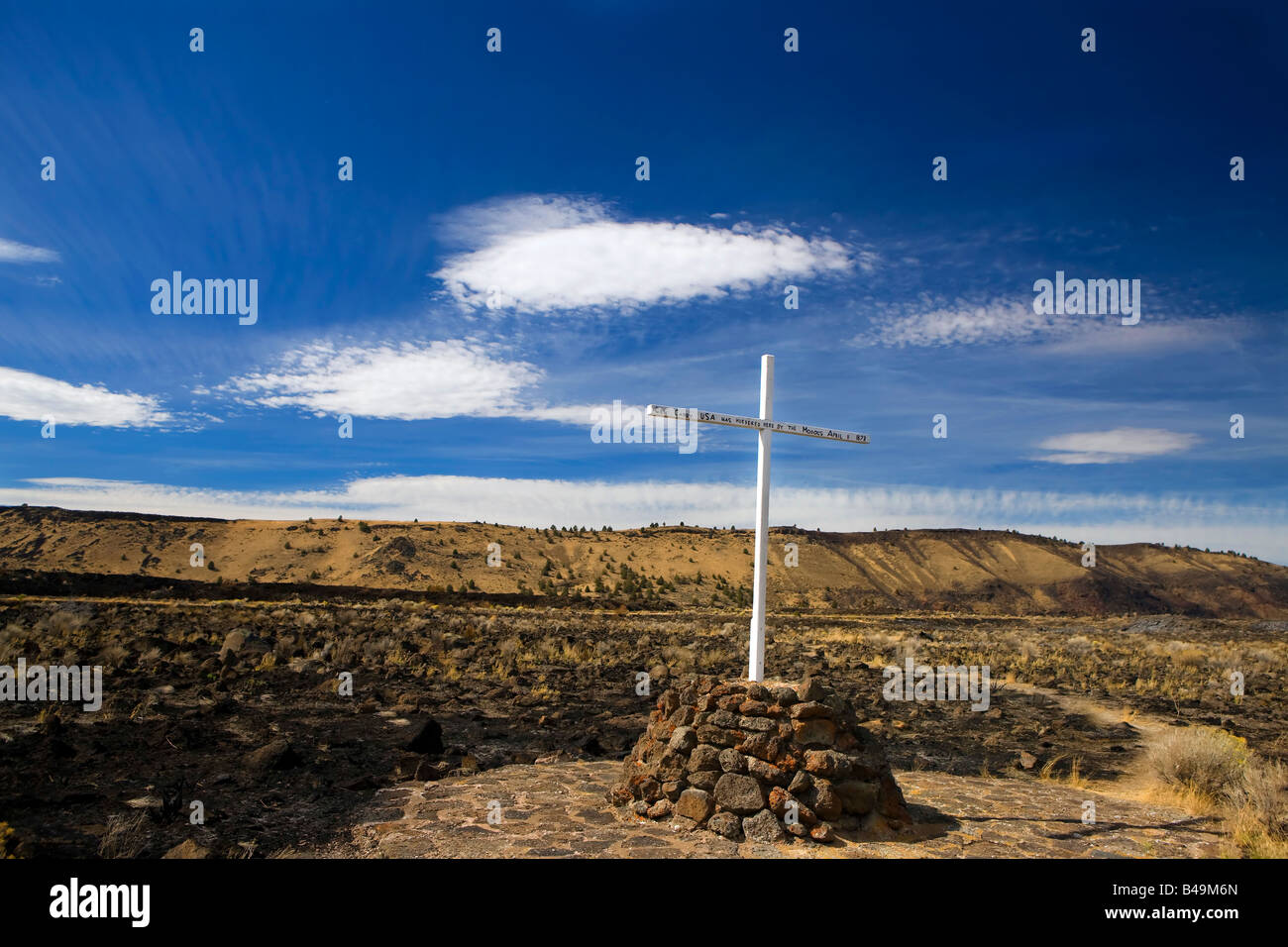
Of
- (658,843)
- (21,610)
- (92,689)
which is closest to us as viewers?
(658,843)

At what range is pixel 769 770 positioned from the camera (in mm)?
7570

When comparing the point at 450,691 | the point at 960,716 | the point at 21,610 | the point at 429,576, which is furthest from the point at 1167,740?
the point at 429,576

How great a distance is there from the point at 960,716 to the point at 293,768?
12772mm

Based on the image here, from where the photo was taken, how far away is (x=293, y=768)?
33.0 feet

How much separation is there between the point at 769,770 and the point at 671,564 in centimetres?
7192

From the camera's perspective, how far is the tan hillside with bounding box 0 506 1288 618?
224 ft

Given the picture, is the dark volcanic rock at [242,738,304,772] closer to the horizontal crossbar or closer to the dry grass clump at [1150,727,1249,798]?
the horizontal crossbar

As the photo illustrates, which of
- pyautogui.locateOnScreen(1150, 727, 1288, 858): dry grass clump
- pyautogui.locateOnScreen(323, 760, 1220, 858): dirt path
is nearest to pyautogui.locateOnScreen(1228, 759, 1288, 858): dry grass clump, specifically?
pyautogui.locateOnScreen(1150, 727, 1288, 858): dry grass clump

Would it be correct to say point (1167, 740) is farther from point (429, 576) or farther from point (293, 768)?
point (429, 576)

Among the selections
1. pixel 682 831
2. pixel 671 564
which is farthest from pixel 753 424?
pixel 671 564

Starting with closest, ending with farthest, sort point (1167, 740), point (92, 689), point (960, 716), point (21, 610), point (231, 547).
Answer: point (1167, 740)
point (92, 689)
point (960, 716)
point (21, 610)
point (231, 547)

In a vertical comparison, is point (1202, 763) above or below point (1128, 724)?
above

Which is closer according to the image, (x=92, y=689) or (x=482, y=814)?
(x=482, y=814)

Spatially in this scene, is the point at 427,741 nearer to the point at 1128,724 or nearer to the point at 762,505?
the point at 762,505
